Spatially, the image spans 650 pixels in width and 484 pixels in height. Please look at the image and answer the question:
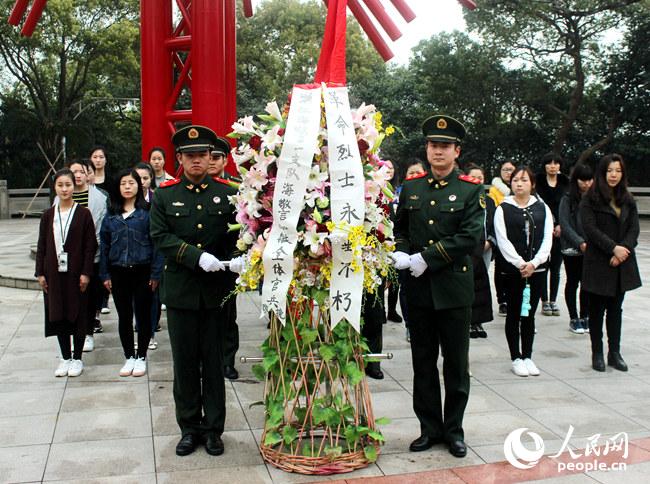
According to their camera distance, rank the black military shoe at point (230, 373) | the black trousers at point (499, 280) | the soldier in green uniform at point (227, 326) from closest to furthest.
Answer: the soldier in green uniform at point (227, 326) < the black military shoe at point (230, 373) < the black trousers at point (499, 280)

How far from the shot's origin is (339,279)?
3.31 m

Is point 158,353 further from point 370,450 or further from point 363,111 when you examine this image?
point 363,111

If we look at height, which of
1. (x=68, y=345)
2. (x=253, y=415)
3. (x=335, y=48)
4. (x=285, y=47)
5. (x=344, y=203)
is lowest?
(x=253, y=415)

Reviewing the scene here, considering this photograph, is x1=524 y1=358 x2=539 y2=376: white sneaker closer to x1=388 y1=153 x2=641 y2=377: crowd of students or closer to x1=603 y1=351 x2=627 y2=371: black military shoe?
x1=388 y1=153 x2=641 y2=377: crowd of students

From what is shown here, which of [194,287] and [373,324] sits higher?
[194,287]

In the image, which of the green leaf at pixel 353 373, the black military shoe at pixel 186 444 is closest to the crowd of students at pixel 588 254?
the green leaf at pixel 353 373

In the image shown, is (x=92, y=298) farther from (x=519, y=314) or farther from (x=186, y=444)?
(x=519, y=314)

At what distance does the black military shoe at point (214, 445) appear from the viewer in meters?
3.64

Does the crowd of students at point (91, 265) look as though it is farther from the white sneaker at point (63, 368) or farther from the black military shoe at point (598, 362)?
the black military shoe at point (598, 362)

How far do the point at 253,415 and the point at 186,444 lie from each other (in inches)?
26.9

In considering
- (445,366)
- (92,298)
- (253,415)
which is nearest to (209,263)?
(253,415)

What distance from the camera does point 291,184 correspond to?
3.23 meters

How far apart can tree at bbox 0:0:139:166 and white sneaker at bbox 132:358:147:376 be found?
18279 millimetres

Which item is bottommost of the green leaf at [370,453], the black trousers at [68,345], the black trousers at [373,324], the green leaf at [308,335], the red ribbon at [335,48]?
the green leaf at [370,453]
